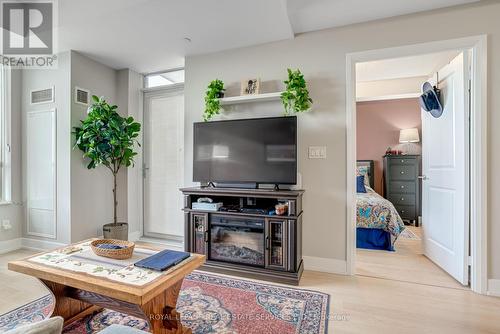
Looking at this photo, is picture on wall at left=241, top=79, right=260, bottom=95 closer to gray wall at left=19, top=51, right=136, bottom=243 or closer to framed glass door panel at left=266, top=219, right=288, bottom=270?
framed glass door panel at left=266, top=219, right=288, bottom=270

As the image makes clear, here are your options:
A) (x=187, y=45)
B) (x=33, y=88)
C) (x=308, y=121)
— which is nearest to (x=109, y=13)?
(x=187, y=45)

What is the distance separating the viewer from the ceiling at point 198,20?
227 cm

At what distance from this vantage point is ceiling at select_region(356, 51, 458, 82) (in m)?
3.88

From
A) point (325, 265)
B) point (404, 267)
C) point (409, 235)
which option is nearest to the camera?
point (325, 265)

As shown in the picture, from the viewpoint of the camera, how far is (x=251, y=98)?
279 cm

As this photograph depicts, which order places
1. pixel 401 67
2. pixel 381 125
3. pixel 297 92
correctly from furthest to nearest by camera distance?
pixel 381 125 < pixel 401 67 < pixel 297 92

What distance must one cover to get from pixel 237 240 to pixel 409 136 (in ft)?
13.7

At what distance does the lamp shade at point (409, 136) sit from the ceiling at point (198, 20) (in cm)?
302

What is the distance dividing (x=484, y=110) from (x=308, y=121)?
4.95ft

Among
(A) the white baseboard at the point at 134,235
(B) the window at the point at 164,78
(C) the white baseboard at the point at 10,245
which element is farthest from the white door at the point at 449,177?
(C) the white baseboard at the point at 10,245

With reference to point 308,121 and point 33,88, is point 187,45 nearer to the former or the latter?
point 308,121

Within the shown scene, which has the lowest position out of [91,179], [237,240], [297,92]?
[237,240]

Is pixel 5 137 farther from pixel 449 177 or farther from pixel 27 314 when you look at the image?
pixel 449 177

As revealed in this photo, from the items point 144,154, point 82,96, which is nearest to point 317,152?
point 144,154
